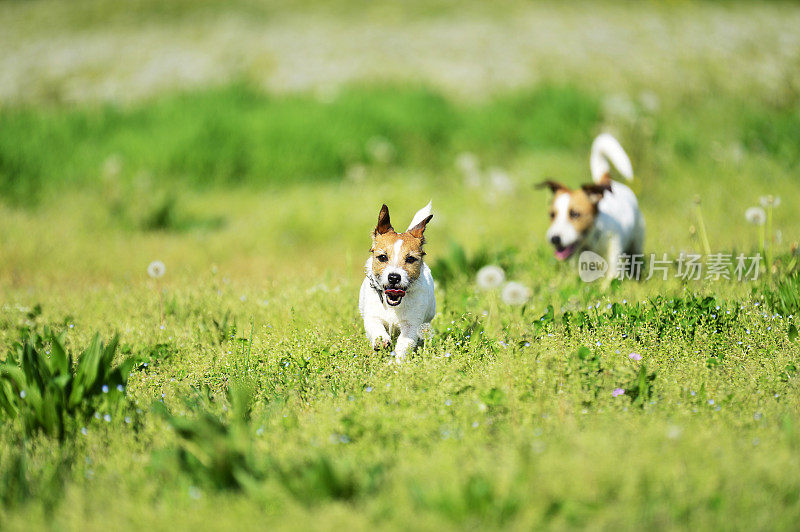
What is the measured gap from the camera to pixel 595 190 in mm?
5012

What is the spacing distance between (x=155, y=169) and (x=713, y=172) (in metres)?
7.14

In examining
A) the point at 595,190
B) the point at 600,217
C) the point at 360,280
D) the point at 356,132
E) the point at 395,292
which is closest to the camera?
the point at 395,292

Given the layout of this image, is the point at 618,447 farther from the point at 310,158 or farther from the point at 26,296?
the point at 310,158

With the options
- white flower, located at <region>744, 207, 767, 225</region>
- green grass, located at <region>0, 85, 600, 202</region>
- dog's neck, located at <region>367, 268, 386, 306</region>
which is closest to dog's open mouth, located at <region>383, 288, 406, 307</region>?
dog's neck, located at <region>367, 268, 386, 306</region>

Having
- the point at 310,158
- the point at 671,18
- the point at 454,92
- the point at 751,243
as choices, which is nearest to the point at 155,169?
the point at 310,158

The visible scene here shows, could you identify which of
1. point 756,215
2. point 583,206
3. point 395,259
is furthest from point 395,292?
point 756,215

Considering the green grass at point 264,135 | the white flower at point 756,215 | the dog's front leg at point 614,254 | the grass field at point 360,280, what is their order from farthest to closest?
the green grass at point 264,135
the dog's front leg at point 614,254
the white flower at point 756,215
the grass field at point 360,280

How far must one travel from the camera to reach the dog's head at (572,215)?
5016mm

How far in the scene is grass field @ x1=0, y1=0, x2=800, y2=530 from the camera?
243 cm

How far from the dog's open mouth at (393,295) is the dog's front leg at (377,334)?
0.33 m

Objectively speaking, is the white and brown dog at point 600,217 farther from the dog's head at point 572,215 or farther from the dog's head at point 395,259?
the dog's head at point 395,259

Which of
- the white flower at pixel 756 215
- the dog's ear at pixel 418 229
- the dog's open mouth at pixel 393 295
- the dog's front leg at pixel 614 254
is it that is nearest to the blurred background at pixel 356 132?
A: the white flower at pixel 756 215

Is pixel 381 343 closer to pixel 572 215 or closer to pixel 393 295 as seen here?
pixel 393 295

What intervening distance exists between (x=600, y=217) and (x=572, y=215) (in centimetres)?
31
